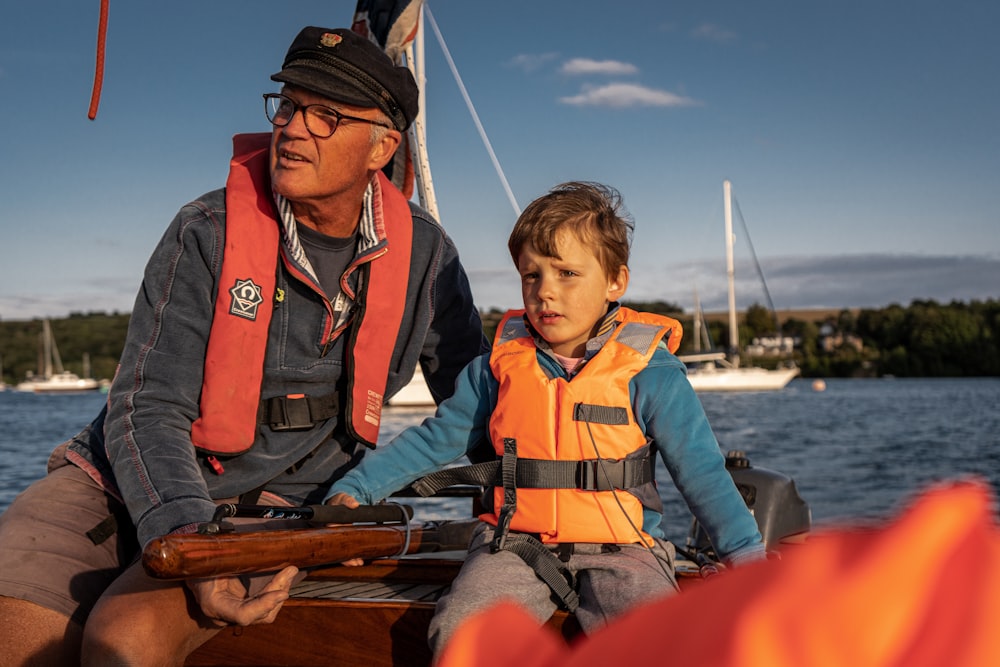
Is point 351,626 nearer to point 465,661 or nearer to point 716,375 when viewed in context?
point 465,661

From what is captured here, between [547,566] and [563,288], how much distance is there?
0.74 m

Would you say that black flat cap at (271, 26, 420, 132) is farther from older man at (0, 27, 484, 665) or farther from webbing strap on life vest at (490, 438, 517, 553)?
webbing strap on life vest at (490, 438, 517, 553)

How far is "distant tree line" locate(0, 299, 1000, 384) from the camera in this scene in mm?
73000

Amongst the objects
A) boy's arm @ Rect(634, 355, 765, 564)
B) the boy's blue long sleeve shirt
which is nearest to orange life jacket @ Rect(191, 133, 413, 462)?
the boy's blue long sleeve shirt

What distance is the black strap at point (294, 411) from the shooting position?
276 cm

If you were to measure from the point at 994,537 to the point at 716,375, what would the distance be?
5747 cm

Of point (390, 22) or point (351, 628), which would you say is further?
point (390, 22)

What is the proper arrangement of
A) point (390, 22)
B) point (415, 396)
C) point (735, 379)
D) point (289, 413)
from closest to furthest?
point (289, 413)
point (390, 22)
point (415, 396)
point (735, 379)

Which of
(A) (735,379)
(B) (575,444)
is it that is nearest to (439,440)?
(B) (575,444)

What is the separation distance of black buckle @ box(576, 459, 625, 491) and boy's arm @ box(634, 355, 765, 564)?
0.44ft

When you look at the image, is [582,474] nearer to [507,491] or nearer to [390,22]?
[507,491]

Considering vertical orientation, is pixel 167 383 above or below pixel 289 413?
above

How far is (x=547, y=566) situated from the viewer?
2273 mm

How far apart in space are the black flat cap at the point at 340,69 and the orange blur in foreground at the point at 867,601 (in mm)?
2498
